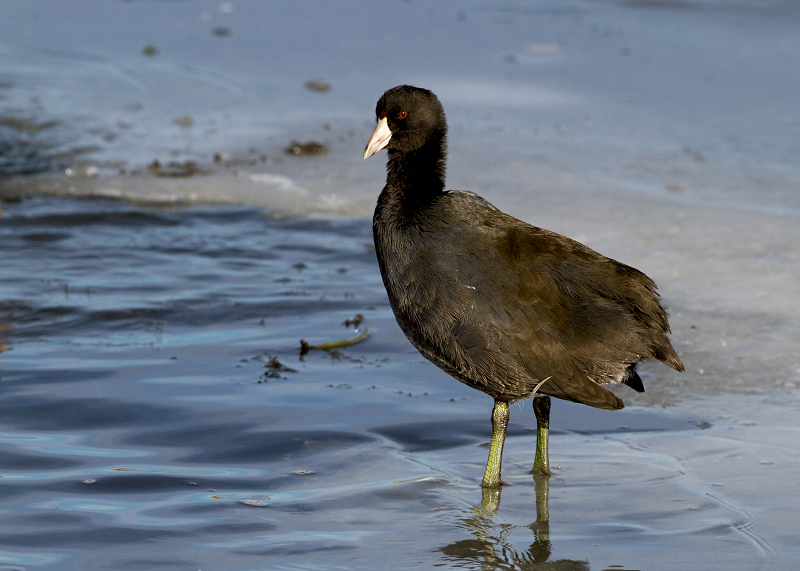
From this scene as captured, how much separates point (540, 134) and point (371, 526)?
6.06 meters

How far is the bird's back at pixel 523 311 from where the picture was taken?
3.59 m

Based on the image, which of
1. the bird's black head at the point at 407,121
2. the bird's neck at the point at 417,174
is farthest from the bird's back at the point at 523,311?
the bird's black head at the point at 407,121

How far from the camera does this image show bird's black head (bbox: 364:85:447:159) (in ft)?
13.3

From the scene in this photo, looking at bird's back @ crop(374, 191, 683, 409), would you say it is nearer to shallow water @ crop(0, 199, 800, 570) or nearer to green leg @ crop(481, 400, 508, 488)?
green leg @ crop(481, 400, 508, 488)

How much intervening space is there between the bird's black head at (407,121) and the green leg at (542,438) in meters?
1.14

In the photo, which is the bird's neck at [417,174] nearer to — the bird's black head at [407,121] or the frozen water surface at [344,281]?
the bird's black head at [407,121]

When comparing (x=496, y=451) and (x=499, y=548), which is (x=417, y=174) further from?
(x=499, y=548)

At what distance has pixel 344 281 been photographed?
20.2 ft

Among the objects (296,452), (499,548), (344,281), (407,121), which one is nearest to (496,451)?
(499,548)

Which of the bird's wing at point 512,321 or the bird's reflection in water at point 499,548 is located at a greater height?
the bird's wing at point 512,321

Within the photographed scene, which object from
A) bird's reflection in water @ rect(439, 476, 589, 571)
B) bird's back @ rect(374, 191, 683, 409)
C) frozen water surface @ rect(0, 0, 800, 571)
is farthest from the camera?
bird's back @ rect(374, 191, 683, 409)

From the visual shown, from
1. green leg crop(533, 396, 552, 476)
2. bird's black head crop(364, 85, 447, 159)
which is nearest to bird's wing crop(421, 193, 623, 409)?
green leg crop(533, 396, 552, 476)

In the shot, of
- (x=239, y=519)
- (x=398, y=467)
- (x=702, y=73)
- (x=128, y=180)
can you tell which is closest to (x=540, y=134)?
(x=702, y=73)

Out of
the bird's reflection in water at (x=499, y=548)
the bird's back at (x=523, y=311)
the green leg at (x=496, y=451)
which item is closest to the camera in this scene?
the bird's reflection in water at (x=499, y=548)
